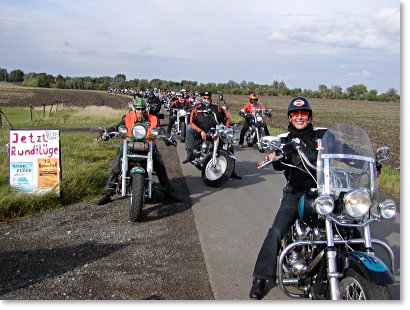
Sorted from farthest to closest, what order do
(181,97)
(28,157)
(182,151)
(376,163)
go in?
(181,97) → (182,151) → (28,157) → (376,163)

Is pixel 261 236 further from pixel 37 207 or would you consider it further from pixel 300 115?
pixel 37 207

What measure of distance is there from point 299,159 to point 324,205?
41.2 inches

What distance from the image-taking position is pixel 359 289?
132 inches

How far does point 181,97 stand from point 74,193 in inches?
491

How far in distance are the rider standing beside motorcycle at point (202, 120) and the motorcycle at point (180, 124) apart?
5.50 metres

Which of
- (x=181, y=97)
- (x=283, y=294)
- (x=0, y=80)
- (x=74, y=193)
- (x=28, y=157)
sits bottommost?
(x=283, y=294)

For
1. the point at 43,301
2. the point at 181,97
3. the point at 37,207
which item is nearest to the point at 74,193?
the point at 37,207

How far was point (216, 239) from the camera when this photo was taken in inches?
234

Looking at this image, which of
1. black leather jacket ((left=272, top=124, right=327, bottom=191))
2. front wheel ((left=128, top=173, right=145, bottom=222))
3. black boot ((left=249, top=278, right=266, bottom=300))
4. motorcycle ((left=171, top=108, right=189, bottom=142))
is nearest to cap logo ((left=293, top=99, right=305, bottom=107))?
black leather jacket ((left=272, top=124, right=327, bottom=191))

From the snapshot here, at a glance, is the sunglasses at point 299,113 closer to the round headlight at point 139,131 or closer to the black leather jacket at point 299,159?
the black leather jacket at point 299,159

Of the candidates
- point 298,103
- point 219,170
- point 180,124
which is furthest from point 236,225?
point 180,124

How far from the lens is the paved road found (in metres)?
4.69

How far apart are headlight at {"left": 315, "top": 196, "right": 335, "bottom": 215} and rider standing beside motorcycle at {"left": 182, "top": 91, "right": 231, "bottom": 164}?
6.90m

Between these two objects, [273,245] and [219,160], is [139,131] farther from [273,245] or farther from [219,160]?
[273,245]
